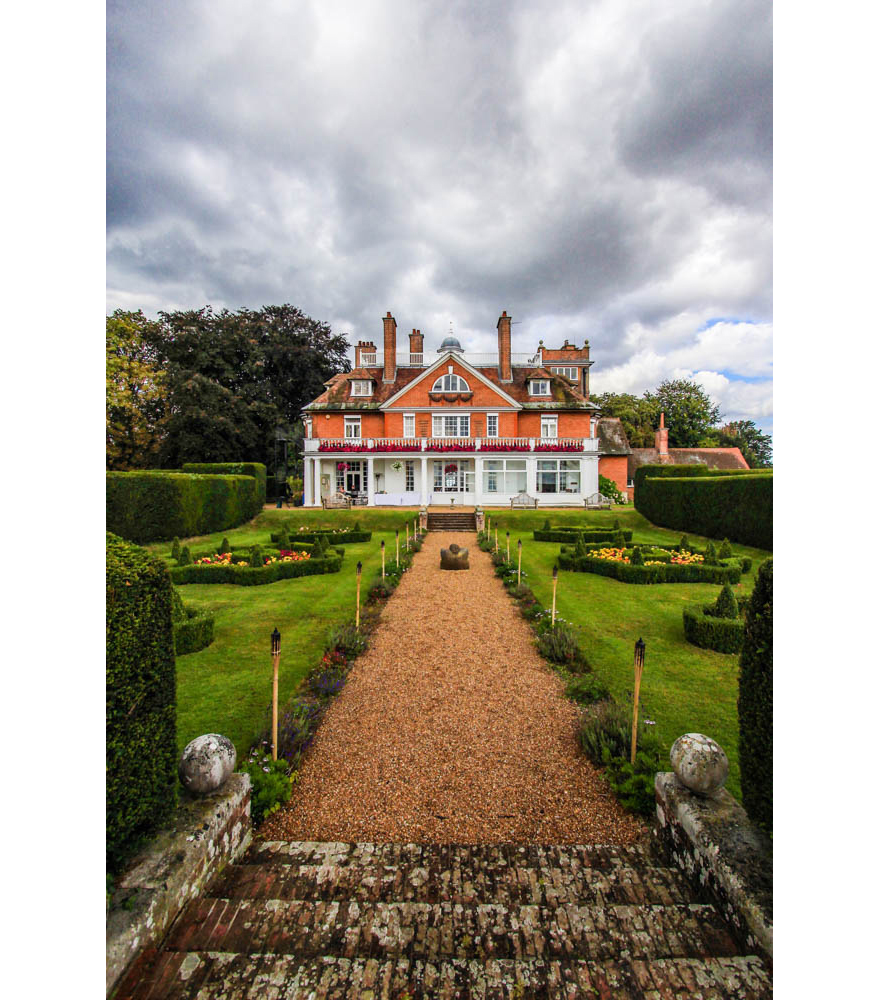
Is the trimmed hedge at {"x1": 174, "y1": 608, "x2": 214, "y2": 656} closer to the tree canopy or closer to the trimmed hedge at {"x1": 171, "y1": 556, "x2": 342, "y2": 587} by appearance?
the trimmed hedge at {"x1": 171, "y1": 556, "x2": 342, "y2": 587}

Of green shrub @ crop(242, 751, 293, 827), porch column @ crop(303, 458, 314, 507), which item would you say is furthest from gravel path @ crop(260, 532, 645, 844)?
porch column @ crop(303, 458, 314, 507)

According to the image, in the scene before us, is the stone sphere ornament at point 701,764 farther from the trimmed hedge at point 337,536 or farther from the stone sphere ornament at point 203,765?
the trimmed hedge at point 337,536

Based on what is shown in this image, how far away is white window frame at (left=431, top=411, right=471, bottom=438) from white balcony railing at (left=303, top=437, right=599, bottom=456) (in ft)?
5.38

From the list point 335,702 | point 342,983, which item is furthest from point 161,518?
point 342,983

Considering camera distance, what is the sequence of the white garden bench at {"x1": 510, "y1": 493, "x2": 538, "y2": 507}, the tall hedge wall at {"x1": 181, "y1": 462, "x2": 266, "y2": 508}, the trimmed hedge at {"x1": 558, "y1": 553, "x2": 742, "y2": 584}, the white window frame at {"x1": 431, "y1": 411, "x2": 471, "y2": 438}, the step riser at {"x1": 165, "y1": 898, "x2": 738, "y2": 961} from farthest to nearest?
the white window frame at {"x1": 431, "y1": 411, "x2": 471, "y2": 438} → the white garden bench at {"x1": 510, "y1": 493, "x2": 538, "y2": 507} → the tall hedge wall at {"x1": 181, "y1": 462, "x2": 266, "y2": 508} → the trimmed hedge at {"x1": 558, "y1": 553, "x2": 742, "y2": 584} → the step riser at {"x1": 165, "y1": 898, "x2": 738, "y2": 961}

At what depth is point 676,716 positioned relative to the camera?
4.75m

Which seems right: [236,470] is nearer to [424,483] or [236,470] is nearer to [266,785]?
[424,483]

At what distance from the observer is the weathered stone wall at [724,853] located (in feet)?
6.71

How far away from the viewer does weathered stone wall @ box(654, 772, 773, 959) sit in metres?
2.04

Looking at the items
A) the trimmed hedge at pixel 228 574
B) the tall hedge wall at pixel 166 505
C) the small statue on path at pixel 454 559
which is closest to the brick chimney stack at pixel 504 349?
the tall hedge wall at pixel 166 505

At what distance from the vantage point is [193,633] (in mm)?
6598

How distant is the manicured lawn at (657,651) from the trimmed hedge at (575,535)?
2995 mm
